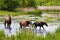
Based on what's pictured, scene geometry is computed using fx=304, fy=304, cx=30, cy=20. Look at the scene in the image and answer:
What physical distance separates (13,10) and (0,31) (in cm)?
2639

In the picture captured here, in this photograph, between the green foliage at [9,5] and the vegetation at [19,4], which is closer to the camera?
the green foliage at [9,5]

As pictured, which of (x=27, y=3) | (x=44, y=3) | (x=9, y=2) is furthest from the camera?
(x=44, y=3)

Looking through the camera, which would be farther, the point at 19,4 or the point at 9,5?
the point at 19,4

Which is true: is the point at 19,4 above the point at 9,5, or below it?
below

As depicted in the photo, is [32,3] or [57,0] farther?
[57,0]

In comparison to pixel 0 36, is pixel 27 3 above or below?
below

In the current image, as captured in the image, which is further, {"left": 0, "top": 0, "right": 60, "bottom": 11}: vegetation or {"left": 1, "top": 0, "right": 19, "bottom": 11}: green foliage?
{"left": 0, "top": 0, "right": 60, "bottom": 11}: vegetation

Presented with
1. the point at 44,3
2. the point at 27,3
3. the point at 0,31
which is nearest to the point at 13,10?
the point at 27,3

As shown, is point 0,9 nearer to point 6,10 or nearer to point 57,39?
point 6,10

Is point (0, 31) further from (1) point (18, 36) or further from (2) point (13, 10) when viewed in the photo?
(2) point (13, 10)

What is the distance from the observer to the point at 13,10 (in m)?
38.0

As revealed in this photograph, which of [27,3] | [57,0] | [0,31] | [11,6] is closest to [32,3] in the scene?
[27,3]

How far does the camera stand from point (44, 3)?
1863 inches

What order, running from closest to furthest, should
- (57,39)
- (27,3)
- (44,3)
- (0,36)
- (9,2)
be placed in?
(57,39)
(0,36)
(9,2)
(27,3)
(44,3)
